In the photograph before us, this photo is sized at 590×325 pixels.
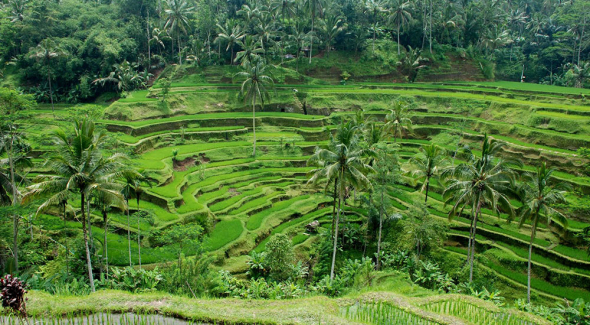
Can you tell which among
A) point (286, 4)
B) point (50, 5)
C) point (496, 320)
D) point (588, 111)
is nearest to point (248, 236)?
point (496, 320)

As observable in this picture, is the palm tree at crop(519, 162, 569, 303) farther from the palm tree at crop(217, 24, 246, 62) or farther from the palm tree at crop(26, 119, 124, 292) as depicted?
the palm tree at crop(217, 24, 246, 62)

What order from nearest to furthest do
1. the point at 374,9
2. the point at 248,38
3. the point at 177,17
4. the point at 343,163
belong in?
the point at 343,163 → the point at 248,38 → the point at 177,17 → the point at 374,9

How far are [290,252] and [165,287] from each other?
23.5ft

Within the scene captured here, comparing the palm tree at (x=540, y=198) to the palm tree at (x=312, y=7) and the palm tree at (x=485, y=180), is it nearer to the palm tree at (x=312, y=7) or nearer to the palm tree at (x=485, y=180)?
the palm tree at (x=485, y=180)

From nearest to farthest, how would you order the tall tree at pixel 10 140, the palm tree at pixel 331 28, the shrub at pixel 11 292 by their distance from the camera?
the shrub at pixel 11 292 < the tall tree at pixel 10 140 < the palm tree at pixel 331 28

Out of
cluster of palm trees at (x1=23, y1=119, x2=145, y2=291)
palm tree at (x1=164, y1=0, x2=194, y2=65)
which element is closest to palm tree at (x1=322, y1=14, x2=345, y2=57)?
palm tree at (x1=164, y1=0, x2=194, y2=65)

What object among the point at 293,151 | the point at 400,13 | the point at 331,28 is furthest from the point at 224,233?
the point at 400,13

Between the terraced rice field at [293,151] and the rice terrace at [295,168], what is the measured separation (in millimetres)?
208

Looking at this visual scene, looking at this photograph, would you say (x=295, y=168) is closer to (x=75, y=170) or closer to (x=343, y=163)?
(x=343, y=163)

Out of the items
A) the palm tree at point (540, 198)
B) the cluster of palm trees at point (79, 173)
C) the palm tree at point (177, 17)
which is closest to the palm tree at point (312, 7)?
the palm tree at point (177, 17)

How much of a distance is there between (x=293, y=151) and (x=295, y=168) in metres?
3.01

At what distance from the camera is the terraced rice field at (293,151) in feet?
82.2

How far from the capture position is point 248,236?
88.6 feet

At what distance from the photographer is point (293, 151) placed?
1633 inches
